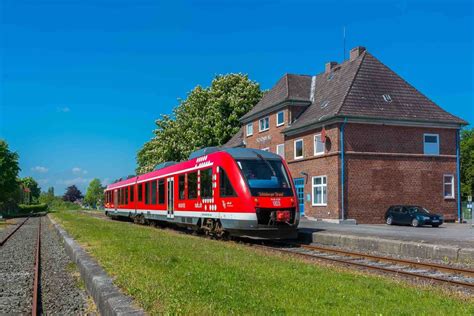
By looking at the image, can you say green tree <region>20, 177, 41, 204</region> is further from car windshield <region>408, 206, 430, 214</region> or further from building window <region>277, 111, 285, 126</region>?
car windshield <region>408, 206, 430, 214</region>

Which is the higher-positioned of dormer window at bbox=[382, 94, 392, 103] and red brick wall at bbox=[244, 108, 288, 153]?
dormer window at bbox=[382, 94, 392, 103]

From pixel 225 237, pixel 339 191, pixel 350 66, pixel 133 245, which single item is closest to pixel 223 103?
pixel 350 66

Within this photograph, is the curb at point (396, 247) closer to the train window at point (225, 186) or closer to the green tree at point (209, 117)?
the train window at point (225, 186)

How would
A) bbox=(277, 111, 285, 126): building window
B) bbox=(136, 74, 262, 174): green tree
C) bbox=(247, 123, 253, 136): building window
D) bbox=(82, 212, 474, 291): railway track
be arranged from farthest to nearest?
bbox=(136, 74, 262, 174): green tree, bbox=(247, 123, 253, 136): building window, bbox=(277, 111, 285, 126): building window, bbox=(82, 212, 474, 291): railway track

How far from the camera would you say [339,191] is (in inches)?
1123

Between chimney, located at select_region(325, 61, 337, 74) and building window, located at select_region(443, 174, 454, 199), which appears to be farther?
chimney, located at select_region(325, 61, 337, 74)

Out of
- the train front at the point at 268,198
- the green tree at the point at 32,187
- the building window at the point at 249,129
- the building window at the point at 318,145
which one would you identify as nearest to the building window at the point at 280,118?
the building window at the point at 249,129

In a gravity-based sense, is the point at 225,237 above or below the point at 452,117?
below

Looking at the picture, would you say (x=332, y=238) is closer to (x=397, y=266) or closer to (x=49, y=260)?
(x=397, y=266)

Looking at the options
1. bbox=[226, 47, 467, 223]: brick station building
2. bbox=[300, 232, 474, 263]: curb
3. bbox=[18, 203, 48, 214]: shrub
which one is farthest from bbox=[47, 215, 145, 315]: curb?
bbox=[18, 203, 48, 214]: shrub

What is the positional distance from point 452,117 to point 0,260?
2756 centimetres

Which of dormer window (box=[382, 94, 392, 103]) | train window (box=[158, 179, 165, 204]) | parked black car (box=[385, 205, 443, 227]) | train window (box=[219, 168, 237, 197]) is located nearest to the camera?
train window (box=[219, 168, 237, 197])

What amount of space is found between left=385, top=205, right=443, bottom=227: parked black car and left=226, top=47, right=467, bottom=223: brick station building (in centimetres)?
113

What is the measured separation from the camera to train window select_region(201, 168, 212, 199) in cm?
1696
